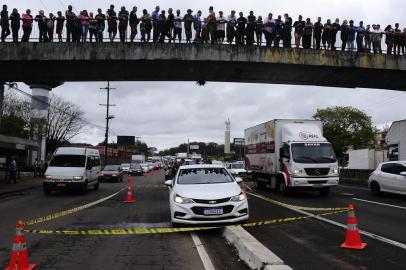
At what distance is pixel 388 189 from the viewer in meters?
20.5

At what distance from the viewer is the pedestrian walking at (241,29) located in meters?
21.9

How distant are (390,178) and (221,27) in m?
10.1

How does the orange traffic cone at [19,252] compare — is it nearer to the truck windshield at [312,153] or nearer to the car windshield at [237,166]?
the truck windshield at [312,153]

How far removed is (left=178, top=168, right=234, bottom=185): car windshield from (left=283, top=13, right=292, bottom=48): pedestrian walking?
428 inches

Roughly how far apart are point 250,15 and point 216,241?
14814 mm

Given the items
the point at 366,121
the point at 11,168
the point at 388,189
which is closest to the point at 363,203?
the point at 388,189

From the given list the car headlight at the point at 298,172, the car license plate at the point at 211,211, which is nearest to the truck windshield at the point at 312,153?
the car headlight at the point at 298,172

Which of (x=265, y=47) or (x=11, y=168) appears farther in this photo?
(x=11, y=168)

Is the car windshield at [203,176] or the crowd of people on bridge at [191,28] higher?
the crowd of people on bridge at [191,28]

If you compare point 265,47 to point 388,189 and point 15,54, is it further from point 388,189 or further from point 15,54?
point 15,54

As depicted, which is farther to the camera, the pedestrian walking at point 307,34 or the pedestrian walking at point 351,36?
the pedestrian walking at point 351,36

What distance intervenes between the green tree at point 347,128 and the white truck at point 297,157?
241 ft

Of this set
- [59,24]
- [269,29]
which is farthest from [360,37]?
[59,24]

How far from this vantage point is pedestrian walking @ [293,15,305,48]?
22.0 meters
